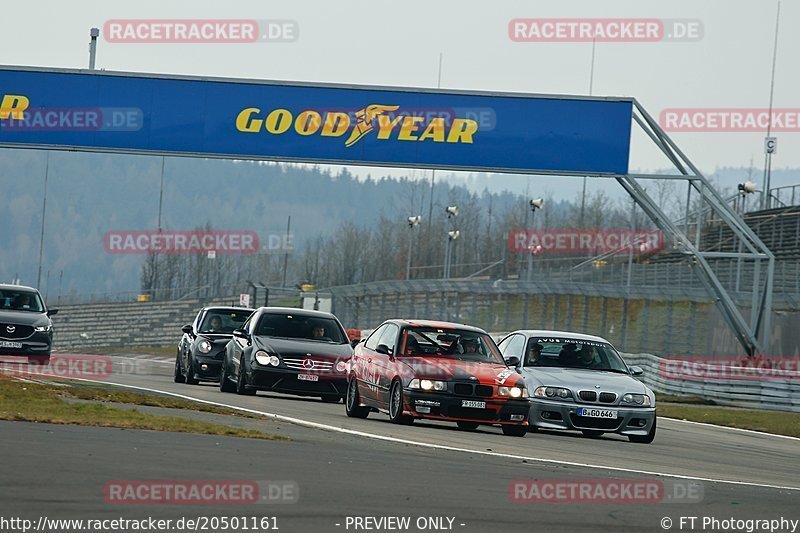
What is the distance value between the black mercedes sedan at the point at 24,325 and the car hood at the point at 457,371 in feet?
40.8

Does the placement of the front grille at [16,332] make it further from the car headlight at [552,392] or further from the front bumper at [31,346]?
the car headlight at [552,392]

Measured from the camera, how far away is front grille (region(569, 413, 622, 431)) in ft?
57.2

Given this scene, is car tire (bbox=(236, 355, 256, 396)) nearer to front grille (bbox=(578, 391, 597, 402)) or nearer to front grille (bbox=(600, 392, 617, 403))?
front grille (bbox=(578, 391, 597, 402))

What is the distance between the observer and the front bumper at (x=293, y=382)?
2112 centimetres

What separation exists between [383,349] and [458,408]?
1602mm

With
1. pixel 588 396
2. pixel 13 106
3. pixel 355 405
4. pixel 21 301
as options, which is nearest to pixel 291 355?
pixel 355 405

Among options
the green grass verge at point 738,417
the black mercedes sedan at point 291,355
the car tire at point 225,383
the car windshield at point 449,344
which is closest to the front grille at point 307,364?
the black mercedes sedan at point 291,355

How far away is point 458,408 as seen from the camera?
16734mm

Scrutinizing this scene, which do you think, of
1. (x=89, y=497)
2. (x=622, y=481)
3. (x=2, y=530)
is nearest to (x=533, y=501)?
(x=622, y=481)

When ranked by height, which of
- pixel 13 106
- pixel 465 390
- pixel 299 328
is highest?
pixel 13 106

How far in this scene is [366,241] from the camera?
382 feet

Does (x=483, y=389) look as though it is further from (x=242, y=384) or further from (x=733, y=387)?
(x=733, y=387)

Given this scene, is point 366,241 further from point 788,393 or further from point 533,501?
point 533,501

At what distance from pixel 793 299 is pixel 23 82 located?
73.2 feet
